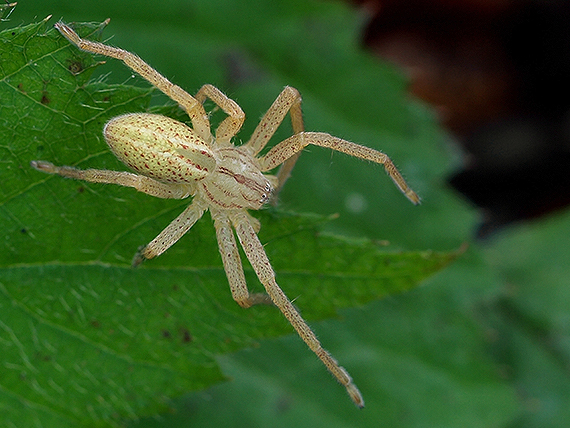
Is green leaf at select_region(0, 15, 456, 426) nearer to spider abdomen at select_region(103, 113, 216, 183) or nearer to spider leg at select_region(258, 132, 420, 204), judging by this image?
spider abdomen at select_region(103, 113, 216, 183)

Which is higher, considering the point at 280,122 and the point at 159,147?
the point at 280,122

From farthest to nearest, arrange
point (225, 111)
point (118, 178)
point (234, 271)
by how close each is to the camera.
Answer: point (225, 111), point (234, 271), point (118, 178)

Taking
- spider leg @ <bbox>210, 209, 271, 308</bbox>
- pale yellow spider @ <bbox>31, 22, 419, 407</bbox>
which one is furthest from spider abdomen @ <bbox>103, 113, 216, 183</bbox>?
spider leg @ <bbox>210, 209, 271, 308</bbox>

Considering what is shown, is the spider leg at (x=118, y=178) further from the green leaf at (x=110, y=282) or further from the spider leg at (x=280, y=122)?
the spider leg at (x=280, y=122)

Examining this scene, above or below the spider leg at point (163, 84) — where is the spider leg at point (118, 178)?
below

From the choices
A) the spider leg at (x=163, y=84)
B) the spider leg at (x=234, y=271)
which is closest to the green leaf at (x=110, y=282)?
the spider leg at (x=234, y=271)

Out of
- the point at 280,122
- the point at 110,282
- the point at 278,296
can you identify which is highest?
the point at 280,122

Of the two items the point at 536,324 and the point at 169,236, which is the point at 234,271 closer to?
the point at 169,236

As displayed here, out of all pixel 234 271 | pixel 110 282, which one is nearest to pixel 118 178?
pixel 110 282

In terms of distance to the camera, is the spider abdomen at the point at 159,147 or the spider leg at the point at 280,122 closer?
the spider abdomen at the point at 159,147
